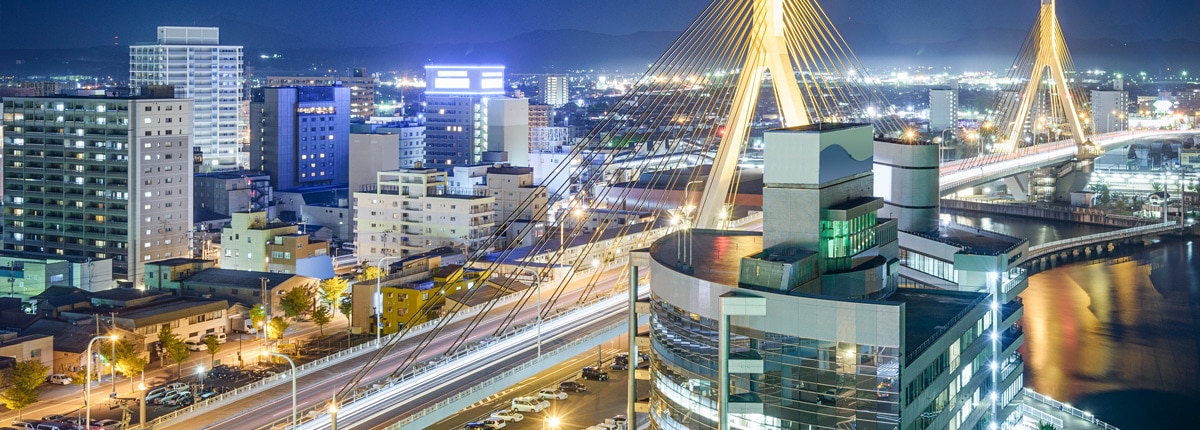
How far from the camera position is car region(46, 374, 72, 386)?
11141mm

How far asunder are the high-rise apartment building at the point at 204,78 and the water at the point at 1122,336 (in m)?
16.6

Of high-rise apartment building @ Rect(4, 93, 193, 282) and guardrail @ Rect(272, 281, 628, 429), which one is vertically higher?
high-rise apartment building @ Rect(4, 93, 193, 282)

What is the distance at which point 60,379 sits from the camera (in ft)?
36.7

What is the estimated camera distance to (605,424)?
9.91 meters

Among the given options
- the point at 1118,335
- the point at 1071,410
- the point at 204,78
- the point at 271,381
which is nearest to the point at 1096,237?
the point at 1118,335

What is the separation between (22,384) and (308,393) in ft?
9.37

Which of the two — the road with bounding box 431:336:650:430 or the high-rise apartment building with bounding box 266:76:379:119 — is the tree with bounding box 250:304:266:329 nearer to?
the road with bounding box 431:336:650:430

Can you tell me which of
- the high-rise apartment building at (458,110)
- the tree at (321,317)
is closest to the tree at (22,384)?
the tree at (321,317)

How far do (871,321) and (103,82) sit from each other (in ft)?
151

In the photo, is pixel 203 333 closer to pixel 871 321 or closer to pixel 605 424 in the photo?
pixel 605 424

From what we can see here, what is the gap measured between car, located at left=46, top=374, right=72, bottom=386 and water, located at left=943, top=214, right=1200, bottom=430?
308 inches

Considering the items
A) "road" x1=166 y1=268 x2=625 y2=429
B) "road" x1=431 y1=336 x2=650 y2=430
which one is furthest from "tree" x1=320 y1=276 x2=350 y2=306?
"road" x1=166 y1=268 x2=625 y2=429

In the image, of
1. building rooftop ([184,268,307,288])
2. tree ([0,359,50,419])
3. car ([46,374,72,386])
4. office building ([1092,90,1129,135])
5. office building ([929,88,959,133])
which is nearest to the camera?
tree ([0,359,50,419])

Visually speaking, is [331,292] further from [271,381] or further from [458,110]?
[458,110]
